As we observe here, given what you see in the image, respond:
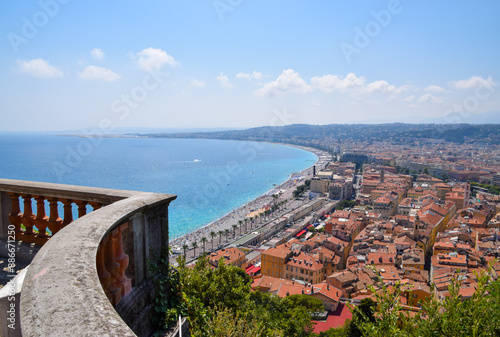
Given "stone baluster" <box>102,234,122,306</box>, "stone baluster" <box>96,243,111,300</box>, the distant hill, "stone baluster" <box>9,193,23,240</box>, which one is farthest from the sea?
the distant hill

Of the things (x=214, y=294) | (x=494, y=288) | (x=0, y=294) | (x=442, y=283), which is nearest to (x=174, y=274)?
(x=214, y=294)

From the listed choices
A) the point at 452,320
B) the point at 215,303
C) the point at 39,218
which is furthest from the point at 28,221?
the point at 452,320

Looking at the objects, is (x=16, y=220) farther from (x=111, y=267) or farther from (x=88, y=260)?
(x=88, y=260)

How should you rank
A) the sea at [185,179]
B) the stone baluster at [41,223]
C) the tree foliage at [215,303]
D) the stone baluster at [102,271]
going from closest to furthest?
the stone baluster at [102,271]
the tree foliage at [215,303]
the stone baluster at [41,223]
the sea at [185,179]

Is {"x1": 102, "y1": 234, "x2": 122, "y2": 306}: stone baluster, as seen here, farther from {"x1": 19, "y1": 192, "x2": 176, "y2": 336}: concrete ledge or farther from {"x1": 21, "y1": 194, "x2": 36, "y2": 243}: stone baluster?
{"x1": 21, "y1": 194, "x2": 36, "y2": 243}: stone baluster

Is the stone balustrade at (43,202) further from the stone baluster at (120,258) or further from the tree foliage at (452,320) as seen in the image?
the tree foliage at (452,320)

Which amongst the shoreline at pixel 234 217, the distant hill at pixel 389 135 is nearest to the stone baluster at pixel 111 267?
the shoreline at pixel 234 217

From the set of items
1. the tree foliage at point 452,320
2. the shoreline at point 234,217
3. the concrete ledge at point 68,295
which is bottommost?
the shoreline at point 234,217

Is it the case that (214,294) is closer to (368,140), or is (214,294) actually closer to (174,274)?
(174,274)

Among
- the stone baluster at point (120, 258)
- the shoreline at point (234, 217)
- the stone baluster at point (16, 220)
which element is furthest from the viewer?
the shoreline at point (234, 217)
